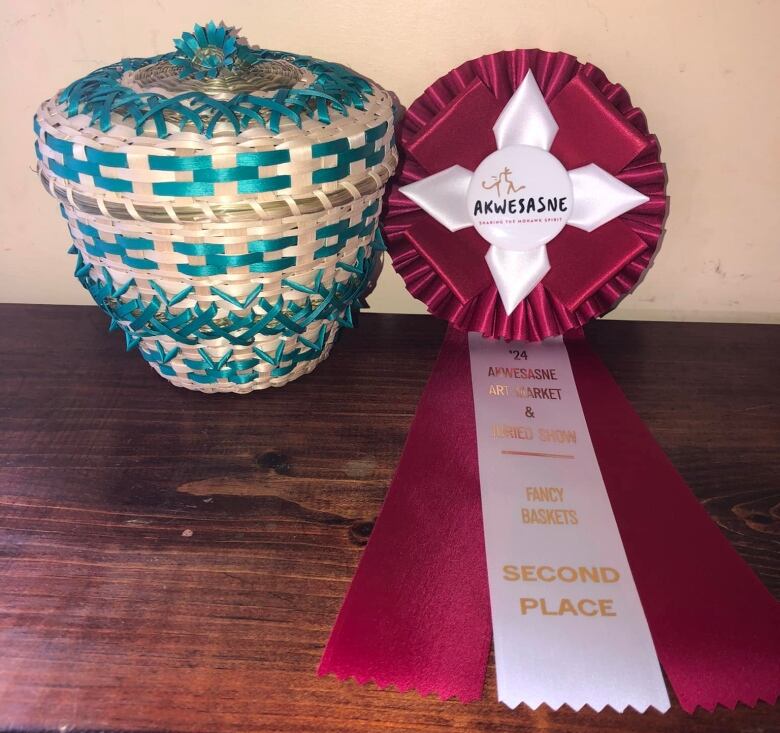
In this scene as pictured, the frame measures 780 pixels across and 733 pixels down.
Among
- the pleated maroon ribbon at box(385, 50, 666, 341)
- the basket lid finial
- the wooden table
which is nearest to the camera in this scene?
the wooden table

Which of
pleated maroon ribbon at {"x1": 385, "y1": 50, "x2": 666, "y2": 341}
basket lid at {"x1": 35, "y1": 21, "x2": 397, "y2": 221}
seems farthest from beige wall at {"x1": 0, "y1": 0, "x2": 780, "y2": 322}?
basket lid at {"x1": 35, "y1": 21, "x2": 397, "y2": 221}

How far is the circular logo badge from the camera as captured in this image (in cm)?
67

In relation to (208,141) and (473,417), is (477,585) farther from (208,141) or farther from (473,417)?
(208,141)

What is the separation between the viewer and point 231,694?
41 cm

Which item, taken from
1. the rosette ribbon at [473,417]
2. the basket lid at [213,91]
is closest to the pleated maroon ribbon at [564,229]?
the rosette ribbon at [473,417]

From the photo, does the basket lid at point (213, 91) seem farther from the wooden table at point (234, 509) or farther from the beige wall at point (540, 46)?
the wooden table at point (234, 509)

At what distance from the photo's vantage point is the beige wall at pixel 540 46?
A: 2.19 feet

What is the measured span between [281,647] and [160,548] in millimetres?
130

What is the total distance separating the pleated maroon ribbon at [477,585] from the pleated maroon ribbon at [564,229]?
141mm

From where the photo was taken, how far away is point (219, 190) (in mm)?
483

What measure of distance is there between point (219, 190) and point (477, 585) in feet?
1.09

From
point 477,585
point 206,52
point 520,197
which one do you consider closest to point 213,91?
point 206,52

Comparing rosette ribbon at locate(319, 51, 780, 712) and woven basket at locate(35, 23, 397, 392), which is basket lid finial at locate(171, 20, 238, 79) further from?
rosette ribbon at locate(319, 51, 780, 712)

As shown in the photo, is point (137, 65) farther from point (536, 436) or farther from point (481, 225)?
point (536, 436)
